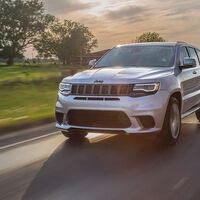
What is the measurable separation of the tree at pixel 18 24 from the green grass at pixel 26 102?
197ft

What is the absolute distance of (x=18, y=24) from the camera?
264 feet

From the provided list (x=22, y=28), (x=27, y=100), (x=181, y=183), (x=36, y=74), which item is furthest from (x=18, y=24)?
(x=181, y=183)

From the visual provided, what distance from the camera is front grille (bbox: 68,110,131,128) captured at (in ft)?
19.5

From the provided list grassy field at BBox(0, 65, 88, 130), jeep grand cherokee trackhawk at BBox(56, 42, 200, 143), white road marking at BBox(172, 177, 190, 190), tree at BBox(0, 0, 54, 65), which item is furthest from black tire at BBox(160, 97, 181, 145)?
tree at BBox(0, 0, 54, 65)

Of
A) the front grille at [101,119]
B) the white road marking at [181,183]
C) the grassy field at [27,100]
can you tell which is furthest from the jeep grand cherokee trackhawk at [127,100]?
the grassy field at [27,100]

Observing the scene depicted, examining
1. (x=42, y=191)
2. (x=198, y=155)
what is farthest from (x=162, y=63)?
(x=42, y=191)

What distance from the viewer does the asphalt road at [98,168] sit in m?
4.29

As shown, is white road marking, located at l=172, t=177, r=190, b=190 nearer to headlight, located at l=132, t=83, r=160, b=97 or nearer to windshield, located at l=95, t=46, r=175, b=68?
headlight, located at l=132, t=83, r=160, b=97

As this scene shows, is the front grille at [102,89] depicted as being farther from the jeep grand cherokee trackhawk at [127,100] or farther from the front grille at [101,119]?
the front grille at [101,119]

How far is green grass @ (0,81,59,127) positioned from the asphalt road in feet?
7.24

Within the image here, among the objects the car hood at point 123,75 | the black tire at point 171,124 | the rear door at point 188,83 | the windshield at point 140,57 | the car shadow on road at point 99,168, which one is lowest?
the car shadow on road at point 99,168

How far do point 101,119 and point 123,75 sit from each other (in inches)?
30.7

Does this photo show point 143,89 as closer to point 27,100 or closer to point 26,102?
point 26,102

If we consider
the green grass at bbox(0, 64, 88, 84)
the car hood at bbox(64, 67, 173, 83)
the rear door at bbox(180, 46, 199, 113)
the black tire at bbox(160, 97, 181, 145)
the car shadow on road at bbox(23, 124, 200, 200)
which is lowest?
the green grass at bbox(0, 64, 88, 84)
